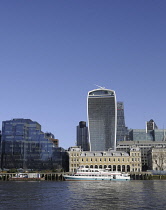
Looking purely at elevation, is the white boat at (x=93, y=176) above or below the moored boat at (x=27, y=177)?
above

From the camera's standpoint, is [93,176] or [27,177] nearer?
[93,176]

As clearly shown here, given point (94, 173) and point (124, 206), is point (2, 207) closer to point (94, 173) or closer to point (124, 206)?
point (124, 206)

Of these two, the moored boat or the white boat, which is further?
the moored boat

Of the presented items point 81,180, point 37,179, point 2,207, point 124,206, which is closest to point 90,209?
point 124,206

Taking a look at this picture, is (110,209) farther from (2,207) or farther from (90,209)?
(2,207)

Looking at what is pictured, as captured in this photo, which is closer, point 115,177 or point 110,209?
point 110,209

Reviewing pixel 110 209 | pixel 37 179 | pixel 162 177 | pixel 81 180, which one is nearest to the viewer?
pixel 110 209

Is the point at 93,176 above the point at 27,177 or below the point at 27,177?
above

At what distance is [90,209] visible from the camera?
197 ft

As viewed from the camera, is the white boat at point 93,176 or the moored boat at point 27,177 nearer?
the white boat at point 93,176

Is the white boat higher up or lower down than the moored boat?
higher up

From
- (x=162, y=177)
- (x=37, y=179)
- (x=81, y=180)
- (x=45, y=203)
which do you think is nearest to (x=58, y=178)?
(x=37, y=179)

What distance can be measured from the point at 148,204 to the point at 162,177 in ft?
448

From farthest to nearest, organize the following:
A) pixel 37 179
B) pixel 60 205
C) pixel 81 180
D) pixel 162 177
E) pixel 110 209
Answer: pixel 162 177, pixel 37 179, pixel 81 180, pixel 60 205, pixel 110 209
